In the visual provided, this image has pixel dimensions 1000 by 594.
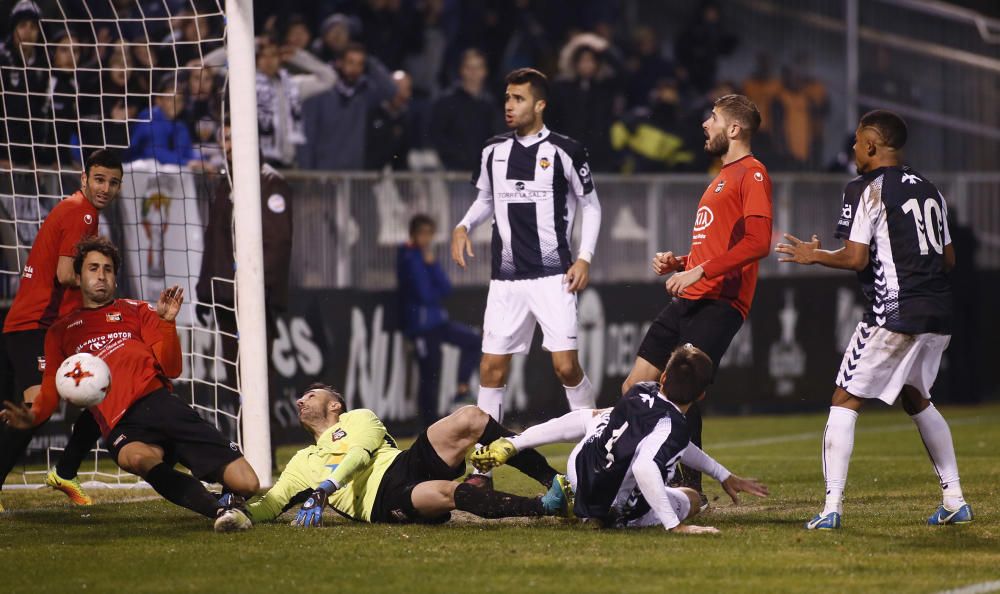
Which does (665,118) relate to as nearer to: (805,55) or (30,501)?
(805,55)

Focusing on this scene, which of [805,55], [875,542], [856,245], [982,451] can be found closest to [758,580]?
[875,542]

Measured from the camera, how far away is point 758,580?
610 centimetres

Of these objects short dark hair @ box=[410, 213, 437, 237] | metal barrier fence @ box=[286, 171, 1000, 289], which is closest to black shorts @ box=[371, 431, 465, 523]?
metal barrier fence @ box=[286, 171, 1000, 289]

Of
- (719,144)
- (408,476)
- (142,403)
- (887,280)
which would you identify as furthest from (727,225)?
(142,403)

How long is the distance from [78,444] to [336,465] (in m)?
2.14

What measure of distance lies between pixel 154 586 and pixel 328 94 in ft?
30.7

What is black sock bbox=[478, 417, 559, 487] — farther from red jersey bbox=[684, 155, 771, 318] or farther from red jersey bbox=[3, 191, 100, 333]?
red jersey bbox=[3, 191, 100, 333]

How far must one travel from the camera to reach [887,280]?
775cm

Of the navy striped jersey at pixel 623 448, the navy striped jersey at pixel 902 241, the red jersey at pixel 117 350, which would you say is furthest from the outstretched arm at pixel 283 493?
the navy striped jersey at pixel 902 241

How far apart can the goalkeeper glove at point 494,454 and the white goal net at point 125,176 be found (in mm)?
3447

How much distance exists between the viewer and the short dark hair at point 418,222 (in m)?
13.9

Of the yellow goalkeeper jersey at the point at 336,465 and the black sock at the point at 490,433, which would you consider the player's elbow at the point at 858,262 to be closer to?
the black sock at the point at 490,433

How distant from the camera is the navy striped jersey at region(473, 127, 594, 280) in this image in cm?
941

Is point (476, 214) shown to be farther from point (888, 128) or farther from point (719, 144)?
point (888, 128)
